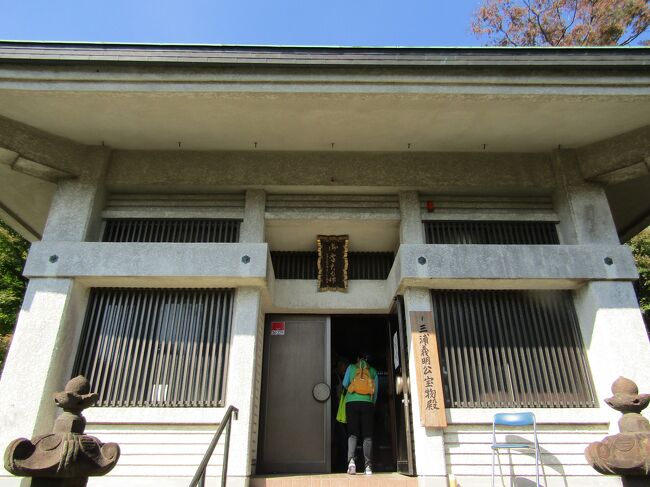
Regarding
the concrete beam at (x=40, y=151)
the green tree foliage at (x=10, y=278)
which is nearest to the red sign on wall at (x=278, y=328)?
the concrete beam at (x=40, y=151)

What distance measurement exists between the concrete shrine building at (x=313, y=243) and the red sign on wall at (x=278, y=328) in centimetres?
4

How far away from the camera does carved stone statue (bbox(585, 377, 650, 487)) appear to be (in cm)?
301

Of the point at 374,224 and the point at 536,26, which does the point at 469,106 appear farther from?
the point at 536,26

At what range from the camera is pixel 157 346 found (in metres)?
5.81

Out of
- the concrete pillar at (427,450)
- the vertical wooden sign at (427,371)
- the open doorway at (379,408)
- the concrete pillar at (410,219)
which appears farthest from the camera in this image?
the open doorway at (379,408)

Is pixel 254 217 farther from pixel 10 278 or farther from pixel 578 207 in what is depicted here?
pixel 10 278

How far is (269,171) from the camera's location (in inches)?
263

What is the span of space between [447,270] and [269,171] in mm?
2908

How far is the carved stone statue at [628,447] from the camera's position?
3012 mm

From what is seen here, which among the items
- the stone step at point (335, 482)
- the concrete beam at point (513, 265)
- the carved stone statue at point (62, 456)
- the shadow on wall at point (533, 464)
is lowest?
the stone step at point (335, 482)

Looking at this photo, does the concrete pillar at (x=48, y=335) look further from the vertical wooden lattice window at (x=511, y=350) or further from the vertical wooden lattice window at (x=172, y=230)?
the vertical wooden lattice window at (x=511, y=350)

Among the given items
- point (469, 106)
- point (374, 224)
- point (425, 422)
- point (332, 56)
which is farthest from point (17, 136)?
point (425, 422)

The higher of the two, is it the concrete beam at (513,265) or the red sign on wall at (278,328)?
the concrete beam at (513,265)

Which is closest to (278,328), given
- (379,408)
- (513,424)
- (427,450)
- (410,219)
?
(379,408)
